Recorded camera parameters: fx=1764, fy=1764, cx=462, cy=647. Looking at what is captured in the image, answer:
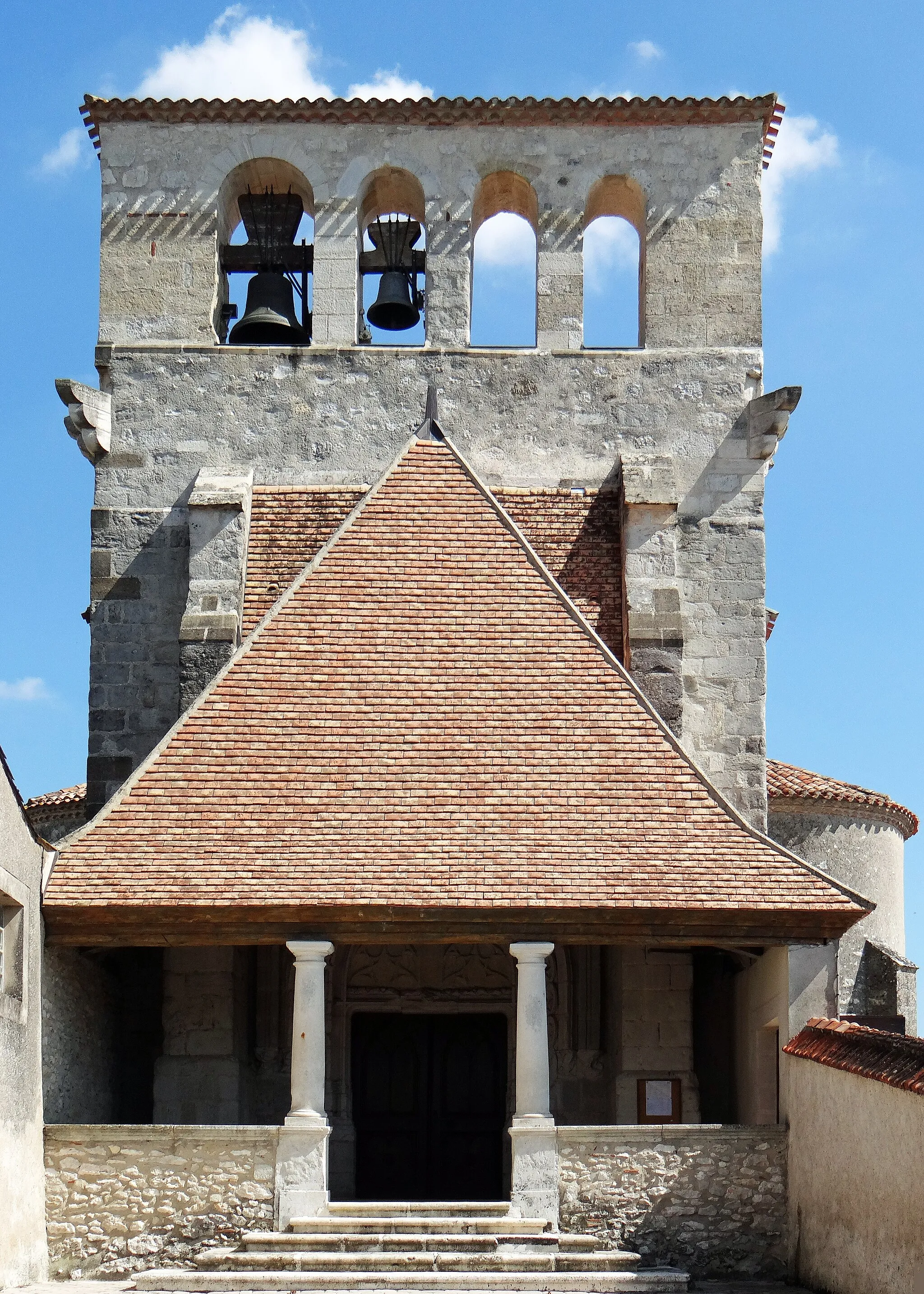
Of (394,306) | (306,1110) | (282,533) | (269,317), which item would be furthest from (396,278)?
(306,1110)

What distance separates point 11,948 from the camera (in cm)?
1132

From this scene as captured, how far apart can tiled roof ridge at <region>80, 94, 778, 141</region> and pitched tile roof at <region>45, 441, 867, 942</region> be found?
188 inches

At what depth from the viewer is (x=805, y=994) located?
1259 centimetres

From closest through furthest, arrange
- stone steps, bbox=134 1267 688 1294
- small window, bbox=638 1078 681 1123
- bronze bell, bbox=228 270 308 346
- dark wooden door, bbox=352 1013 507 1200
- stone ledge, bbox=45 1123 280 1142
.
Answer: stone steps, bbox=134 1267 688 1294 < stone ledge, bbox=45 1123 280 1142 < small window, bbox=638 1078 681 1123 < dark wooden door, bbox=352 1013 507 1200 < bronze bell, bbox=228 270 308 346

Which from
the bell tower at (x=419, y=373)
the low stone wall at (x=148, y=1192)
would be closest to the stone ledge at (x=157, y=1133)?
the low stone wall at (x=148, y=1192)

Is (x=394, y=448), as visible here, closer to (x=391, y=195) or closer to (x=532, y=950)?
(x=391, y=195)

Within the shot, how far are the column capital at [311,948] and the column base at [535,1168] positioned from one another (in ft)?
5.63

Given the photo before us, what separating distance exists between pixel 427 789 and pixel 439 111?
23.9 ft

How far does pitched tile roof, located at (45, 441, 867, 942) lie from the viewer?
11977 millimetres

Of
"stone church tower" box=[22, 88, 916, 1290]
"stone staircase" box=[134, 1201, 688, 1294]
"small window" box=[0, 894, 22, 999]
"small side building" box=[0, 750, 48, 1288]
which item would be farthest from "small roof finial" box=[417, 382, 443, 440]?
"stone staircase" box=[134, 1201, 688, 1294]

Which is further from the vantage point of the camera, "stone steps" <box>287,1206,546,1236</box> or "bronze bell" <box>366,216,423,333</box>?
"bronze bell" <box>366,216,423,333</box>

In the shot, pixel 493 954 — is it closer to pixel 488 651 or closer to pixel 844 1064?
pixel 488 651

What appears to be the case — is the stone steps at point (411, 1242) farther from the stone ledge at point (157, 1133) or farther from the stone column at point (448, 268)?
the stone column at point (448, 268)

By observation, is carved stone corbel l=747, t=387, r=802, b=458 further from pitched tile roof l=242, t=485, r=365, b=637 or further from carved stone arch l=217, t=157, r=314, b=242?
carved stone arch l=217, t=157, r=314, b=242
